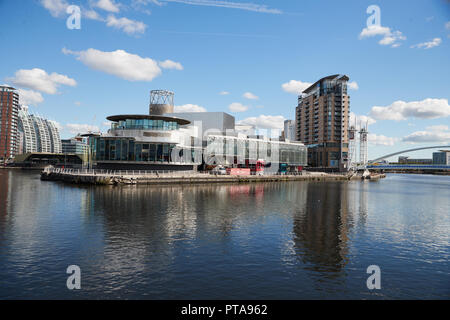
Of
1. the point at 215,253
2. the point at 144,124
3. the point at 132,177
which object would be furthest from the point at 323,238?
the point at 144,124

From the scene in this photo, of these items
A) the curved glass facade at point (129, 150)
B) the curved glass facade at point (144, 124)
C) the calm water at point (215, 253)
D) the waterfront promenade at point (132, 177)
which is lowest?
the calm water at point (215, 253)

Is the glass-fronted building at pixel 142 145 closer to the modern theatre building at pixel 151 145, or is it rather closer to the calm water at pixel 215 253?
the modern theatre building at pixel 151 145

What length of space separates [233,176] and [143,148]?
108 ft

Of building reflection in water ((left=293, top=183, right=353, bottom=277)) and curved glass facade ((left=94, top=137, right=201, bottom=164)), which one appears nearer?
building reflection in water ((left=293, top=183, right=353, bottom=277))

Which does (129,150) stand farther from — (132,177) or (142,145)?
(132,177)

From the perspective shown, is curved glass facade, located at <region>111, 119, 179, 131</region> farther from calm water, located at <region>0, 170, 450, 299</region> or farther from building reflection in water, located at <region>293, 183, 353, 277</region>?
building reflection in water, located at <region>293, 183, 353, 277</region>

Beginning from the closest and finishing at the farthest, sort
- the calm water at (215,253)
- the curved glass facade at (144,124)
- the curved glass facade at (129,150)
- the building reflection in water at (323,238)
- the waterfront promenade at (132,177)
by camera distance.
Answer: the calm water at (215,253), the building reflection in water at (323,238), the waterfront promenade at (132,177), the curved glass facade at (129,150), the curved glass facade at (144,124)

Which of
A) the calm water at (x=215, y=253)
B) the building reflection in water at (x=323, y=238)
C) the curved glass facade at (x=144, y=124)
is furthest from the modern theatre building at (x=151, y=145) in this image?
the building reflection in water at (x=323, y=238)

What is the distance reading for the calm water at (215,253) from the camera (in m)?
18.9

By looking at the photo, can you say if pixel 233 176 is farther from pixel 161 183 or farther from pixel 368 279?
pixel 368 279

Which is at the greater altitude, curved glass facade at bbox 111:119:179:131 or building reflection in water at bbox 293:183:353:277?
curved glass facade at bbox 111:119:179:131

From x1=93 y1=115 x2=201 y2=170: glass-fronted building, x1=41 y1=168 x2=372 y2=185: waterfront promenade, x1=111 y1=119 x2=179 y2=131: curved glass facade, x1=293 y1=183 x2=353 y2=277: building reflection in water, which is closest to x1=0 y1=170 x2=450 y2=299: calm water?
x1=293 y1=183 x2=353 y2=277: building reflection in water

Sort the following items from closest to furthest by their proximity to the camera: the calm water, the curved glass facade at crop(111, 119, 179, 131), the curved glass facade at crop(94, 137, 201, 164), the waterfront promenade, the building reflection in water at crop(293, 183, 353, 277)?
the calm water → the building reflection in water at crop(293, 183, 353, 277) → the waterfront promenade → the curved glass facade at crop(94, 137, 201, 164) → the curved glass facade at crop(111, 119, 179, 131)

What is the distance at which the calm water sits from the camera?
62.1 ft
